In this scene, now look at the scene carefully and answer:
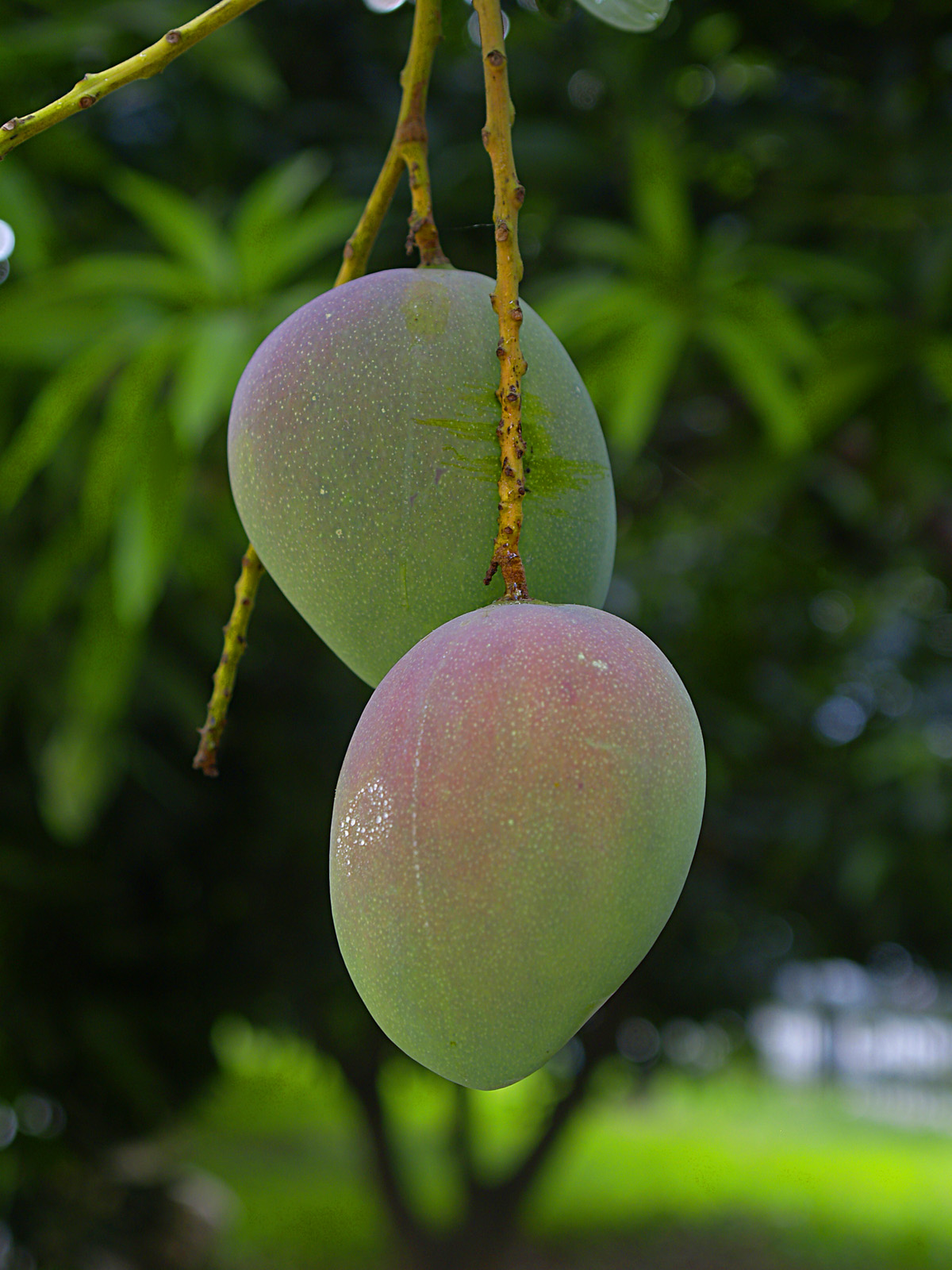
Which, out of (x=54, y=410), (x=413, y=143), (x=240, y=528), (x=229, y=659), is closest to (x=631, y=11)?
(x=413, y=143)

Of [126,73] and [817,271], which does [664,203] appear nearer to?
[817,271]

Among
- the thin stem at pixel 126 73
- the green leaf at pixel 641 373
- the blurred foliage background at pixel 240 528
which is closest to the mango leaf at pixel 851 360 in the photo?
the blurred foliage background at pixel 240 528

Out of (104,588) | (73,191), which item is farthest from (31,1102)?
(73,191)

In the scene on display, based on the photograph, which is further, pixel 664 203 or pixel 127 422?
pixel 664 203

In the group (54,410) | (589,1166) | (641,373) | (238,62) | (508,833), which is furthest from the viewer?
(589,1166)

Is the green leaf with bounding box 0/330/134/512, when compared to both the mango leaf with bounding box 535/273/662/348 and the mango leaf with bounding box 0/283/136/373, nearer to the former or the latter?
the mango leaf with bounding box 0/283/136/373

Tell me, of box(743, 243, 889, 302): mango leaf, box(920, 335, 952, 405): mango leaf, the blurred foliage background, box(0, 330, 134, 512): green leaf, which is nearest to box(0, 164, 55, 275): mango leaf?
the blurred foliage background

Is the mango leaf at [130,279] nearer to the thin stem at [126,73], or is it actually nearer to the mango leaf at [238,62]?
the mango leaf at [238,62]
